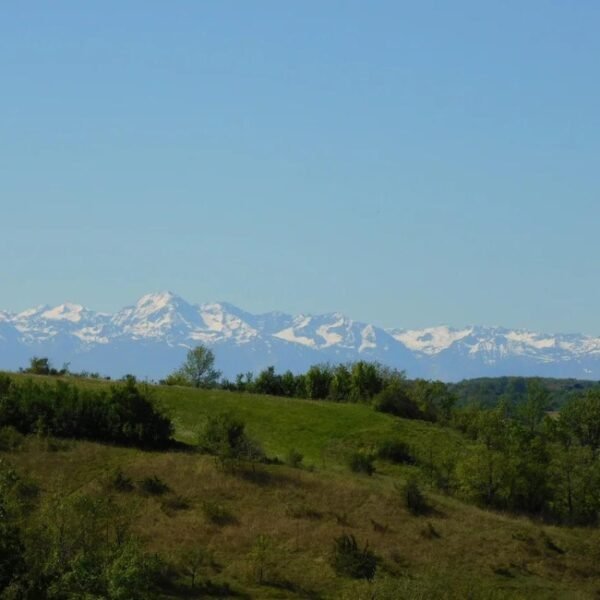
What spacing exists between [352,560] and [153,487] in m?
16.8

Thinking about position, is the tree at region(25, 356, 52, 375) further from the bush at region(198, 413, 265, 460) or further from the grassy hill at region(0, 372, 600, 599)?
the bush at region(198, 413, 265, 460)

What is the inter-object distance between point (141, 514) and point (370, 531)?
639 inches

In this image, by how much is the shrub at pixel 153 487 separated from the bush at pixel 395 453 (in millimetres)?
26877

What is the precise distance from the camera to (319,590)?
62.2 metres

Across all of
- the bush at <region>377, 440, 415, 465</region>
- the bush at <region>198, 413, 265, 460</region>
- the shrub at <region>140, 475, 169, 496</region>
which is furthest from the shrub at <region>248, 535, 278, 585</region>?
the bush at <region>377, 440, 415, 465</region>

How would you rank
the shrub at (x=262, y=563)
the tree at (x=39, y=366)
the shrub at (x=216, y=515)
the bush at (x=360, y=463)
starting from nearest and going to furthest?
1. the shrub at (x=262, y=563)
2. the shrub at (x=216, y=515)
3. the bush at (x=360, y=463)
4. the tree at (x=39, y=366)

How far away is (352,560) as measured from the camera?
64.9 metres

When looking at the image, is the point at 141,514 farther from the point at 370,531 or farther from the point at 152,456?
the point at 370,531

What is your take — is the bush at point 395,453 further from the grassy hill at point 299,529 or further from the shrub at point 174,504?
the shrub at point 174,504

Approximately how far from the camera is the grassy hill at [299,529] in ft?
207

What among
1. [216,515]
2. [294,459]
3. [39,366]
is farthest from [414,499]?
[39,366]

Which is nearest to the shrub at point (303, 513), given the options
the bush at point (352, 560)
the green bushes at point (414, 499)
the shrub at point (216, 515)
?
the shrub at point (216, 515)

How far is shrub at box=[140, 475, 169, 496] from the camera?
72.9 m

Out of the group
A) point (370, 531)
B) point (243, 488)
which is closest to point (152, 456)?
point (243, 488)
